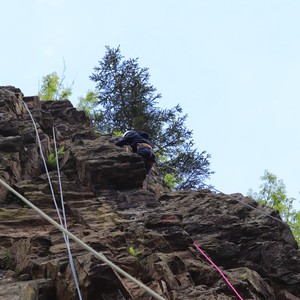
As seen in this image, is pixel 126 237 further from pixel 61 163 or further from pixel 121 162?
pixel 61 163

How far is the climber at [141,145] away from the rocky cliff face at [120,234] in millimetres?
909

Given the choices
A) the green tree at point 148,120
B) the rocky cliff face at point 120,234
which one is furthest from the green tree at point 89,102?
the rocky cliff face at point 120,234

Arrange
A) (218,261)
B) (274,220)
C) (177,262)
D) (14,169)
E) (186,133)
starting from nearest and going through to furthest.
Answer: (177,262) → (218,261) → (14,169) → (274,220) → (186,133)

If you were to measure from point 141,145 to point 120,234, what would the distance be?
15.6ft

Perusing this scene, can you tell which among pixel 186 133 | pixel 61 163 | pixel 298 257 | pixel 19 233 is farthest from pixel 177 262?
pixel 186 133

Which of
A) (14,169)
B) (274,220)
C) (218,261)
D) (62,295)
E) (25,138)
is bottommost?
(62,295)

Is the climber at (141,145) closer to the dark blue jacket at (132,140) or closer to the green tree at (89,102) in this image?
the dark blue jacket at (132,140)

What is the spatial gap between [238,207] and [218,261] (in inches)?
89.8

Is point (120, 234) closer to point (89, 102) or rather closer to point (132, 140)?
point (132, 140)

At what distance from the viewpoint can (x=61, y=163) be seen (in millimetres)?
11359

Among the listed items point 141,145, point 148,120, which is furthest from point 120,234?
point 148,120

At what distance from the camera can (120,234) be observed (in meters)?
7.73

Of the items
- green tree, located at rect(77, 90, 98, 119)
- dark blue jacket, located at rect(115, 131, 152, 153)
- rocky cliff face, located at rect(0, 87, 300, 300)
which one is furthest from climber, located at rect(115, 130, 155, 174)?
green tree, located at rect(77, 90, 98, 119)

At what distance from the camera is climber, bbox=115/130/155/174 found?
475 inches
